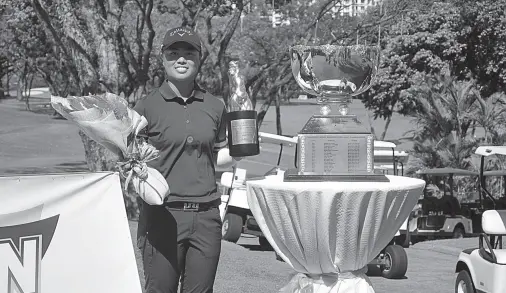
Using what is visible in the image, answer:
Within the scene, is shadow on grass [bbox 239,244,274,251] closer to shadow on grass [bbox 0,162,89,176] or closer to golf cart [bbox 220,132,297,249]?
golf cart [bbox 220,132,297,249]

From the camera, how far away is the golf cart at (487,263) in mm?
6875

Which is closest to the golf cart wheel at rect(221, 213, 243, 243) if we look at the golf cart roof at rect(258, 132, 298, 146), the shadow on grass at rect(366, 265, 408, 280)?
the golf cart roof at rect(258, 132, 298, 146)

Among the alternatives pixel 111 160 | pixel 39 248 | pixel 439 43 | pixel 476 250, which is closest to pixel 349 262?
pixel 39 248

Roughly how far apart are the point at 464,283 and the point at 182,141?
4645 millimetres

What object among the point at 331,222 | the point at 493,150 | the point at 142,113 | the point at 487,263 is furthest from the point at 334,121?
the point at 493,150

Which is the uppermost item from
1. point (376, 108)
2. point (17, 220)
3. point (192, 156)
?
point (192, 156)

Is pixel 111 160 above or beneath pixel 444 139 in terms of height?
above

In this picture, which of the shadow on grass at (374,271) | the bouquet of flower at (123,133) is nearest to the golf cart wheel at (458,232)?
the shadow on grass at (374,271)

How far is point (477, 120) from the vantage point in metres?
21.1

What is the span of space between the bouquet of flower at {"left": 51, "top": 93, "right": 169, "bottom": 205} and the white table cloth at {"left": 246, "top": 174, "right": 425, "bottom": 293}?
56 centimetres

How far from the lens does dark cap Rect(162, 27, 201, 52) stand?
441 centimetres

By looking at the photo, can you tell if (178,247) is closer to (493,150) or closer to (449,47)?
(493,150)

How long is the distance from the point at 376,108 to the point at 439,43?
5.58 metres

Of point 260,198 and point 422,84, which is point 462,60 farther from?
point 260,198
